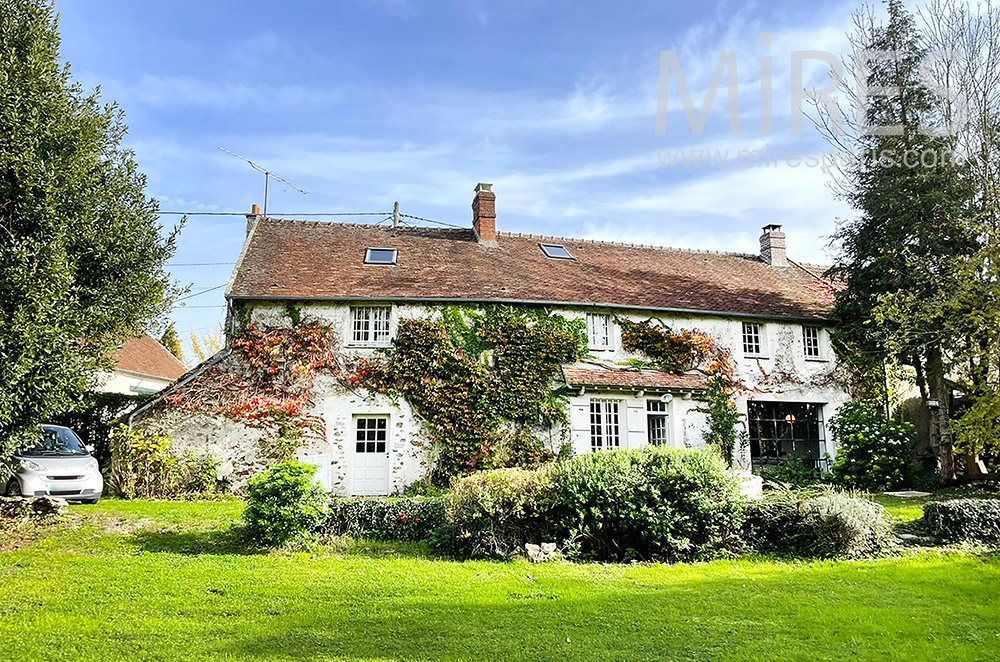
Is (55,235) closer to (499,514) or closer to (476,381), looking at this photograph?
(499,514)

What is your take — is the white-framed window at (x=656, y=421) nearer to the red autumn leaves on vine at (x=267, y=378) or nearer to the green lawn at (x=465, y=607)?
the red autumn leaves on vine at (x=267, y=378)

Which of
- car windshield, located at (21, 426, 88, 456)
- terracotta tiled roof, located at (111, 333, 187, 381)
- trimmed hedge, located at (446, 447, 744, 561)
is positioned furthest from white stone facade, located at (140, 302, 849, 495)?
terracotta tiled roof, located at (111, 333, 187, 381)

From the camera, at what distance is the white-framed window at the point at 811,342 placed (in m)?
20.8

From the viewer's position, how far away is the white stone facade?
56.3 feet

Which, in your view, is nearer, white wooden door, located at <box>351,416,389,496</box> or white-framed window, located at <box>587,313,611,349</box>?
white wooden door, located at <box>351,416,389,496</box>

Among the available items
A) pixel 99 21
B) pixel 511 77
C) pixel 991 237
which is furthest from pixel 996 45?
pixel 99 21

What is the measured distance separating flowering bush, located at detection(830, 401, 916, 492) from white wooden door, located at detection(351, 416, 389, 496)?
1159 cm

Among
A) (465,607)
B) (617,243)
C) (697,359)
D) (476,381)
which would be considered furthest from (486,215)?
(465,607)

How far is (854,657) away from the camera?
5.94 m

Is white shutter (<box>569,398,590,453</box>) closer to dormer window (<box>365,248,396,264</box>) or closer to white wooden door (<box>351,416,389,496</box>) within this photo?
white wooden door (<box>351,416,389,496</box>)

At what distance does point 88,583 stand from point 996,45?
2301 centimetres

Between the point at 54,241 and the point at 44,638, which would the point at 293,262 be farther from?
the point at 44,638

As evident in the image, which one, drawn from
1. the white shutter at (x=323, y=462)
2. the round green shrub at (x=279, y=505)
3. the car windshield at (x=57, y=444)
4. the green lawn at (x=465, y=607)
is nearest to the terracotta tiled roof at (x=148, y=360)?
the car windshield at (x=57, y=444)

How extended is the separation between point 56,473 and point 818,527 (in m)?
12.9
